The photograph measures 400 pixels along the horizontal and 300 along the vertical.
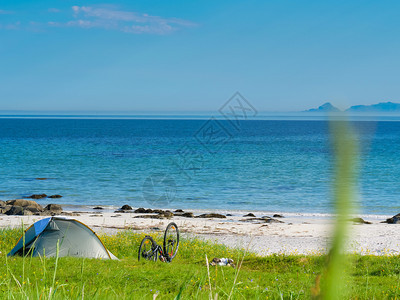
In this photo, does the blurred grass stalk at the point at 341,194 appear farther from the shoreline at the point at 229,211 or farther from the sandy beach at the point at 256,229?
the shoreline at the point at 229,211

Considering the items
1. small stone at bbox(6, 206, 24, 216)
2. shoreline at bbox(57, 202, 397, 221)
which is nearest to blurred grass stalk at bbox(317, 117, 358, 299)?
small stone at bbox(6, 206, 24, 216)

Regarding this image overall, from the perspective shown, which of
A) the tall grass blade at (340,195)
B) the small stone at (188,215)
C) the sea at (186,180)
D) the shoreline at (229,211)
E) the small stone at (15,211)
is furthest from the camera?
the sea at (186,180)

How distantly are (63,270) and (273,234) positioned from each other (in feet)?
53.6

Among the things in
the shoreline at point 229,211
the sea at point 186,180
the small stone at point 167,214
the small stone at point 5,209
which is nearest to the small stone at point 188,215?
the small stone at point 167,214

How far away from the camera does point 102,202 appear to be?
125ft

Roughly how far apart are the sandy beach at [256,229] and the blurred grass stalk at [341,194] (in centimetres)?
1956

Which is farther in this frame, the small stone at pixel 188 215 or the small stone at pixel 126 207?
the small stone at pixel 126 207

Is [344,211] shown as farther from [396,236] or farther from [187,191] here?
[187,191]

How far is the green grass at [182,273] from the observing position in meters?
7.74

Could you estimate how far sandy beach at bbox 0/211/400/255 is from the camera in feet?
70.7

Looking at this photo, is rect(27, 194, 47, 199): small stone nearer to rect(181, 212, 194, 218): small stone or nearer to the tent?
rect(181, 212, 194, 218): small stone

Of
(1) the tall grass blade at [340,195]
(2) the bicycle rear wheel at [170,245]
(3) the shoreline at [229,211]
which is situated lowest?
(3) the shoreline at [229,211]

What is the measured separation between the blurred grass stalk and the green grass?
4.86 metres

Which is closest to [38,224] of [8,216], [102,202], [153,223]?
[153,223]
